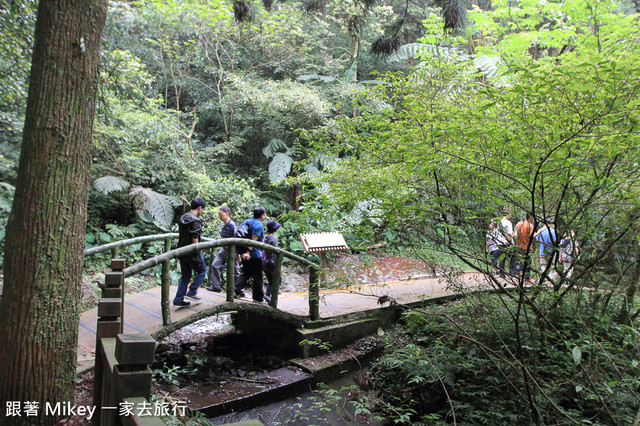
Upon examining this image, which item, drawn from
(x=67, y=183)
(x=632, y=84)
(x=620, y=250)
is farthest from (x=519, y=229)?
(x=67, y=183)

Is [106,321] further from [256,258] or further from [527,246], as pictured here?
[527,246]

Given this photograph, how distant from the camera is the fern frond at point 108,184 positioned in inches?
355

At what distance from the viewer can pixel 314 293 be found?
5707mm

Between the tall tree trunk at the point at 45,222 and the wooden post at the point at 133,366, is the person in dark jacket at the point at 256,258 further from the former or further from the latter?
the wooden post at the point at 133,366

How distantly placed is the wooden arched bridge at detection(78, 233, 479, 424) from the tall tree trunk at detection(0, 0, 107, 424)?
1.51ft

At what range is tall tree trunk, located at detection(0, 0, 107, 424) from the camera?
295 centimetres

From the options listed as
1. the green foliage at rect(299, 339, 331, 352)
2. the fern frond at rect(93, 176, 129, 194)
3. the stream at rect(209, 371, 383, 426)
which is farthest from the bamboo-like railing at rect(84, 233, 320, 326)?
the fern frond at rect(93, 176, 129, 194)

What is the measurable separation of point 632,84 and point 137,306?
5.78 meters

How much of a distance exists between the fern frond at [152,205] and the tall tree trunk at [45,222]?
6661 mm

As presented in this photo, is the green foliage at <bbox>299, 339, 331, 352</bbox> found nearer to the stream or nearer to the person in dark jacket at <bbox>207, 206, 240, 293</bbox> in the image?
the stream

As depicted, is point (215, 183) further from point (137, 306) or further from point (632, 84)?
point (632, 84)

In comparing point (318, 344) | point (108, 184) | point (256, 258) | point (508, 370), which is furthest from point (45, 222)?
point (108, 184)

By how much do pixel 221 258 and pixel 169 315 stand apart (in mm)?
1956

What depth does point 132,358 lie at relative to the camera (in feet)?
5.24
